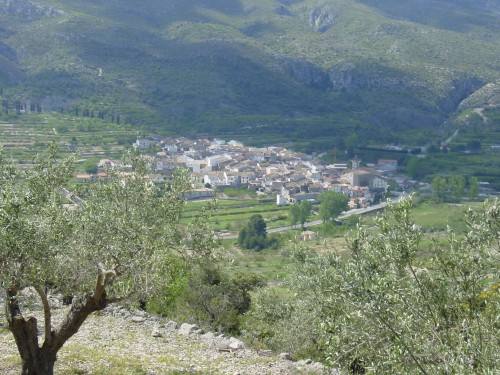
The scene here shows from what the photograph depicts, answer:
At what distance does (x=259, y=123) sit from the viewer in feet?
449

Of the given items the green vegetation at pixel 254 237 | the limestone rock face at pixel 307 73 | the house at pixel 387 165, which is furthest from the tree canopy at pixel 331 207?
the limestone rock face at pixel 307 73

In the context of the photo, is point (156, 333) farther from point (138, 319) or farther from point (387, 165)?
point (387, 165)

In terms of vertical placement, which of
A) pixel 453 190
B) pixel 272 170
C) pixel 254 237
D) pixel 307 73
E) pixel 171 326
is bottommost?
pixel 254 237

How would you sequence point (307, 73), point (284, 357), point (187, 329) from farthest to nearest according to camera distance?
point (307, 73)
point (187, 329)
point (284, 357)

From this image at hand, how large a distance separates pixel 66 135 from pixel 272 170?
36.6 meters

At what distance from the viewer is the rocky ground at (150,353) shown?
14.3m

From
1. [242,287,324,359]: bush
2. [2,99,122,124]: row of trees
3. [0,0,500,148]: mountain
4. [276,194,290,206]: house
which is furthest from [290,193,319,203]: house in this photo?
[242,287,324,359]: bush

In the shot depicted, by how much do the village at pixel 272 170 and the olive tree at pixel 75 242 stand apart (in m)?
68.1

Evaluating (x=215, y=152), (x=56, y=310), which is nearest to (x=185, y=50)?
(x=215, y=152)

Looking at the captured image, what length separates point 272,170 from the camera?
102 metres

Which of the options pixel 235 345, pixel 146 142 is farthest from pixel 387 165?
pixel 235 345

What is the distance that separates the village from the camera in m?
92.8

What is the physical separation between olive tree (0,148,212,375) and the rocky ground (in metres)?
2.60

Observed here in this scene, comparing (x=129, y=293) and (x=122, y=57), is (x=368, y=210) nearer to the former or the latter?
(x=129, y=293)
